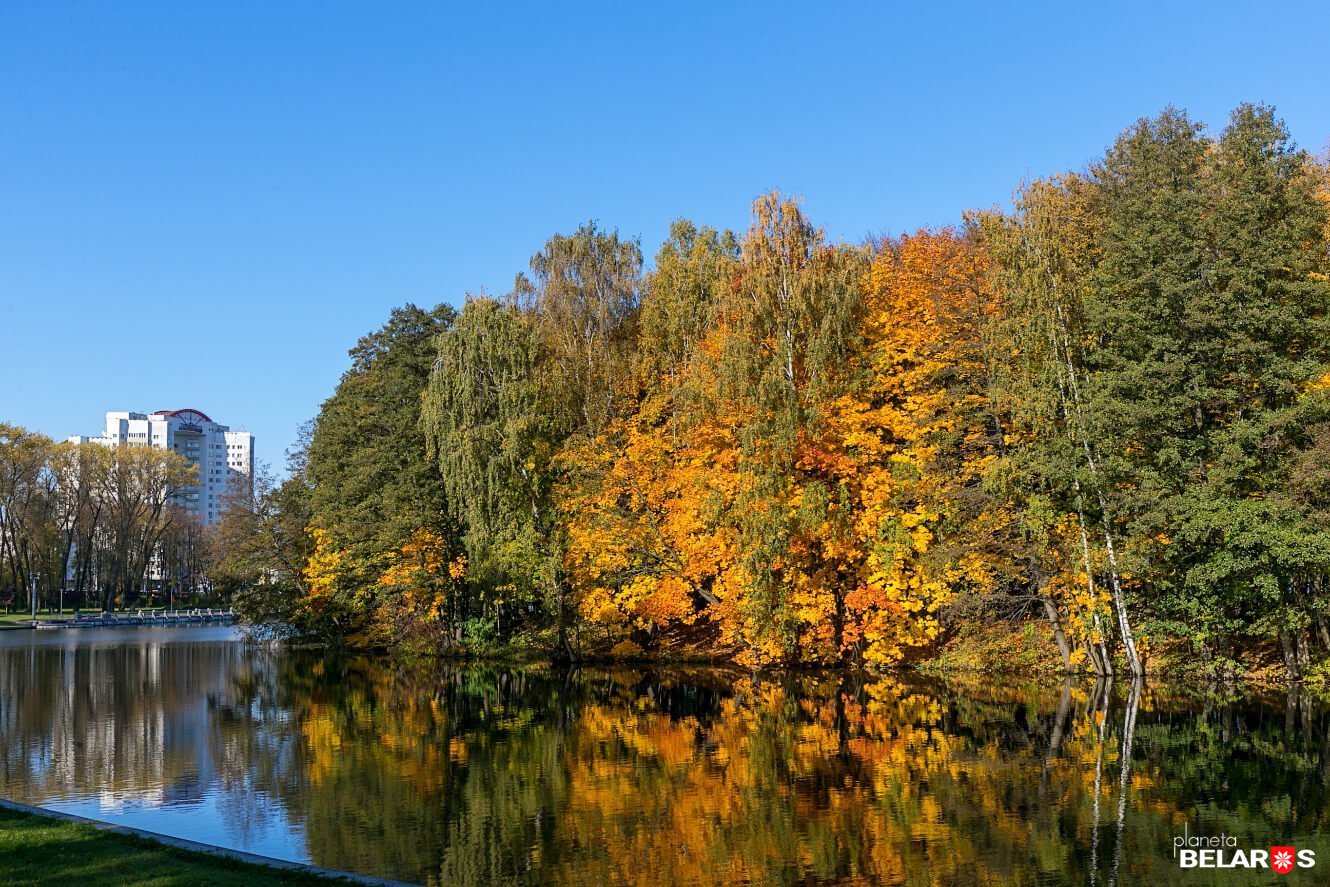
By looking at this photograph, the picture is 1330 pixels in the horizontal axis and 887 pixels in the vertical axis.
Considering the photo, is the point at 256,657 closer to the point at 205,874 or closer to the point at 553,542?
the point at 553,542

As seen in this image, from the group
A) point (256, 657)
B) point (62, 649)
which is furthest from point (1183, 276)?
point (62, 649)

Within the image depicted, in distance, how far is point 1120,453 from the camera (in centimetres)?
3008

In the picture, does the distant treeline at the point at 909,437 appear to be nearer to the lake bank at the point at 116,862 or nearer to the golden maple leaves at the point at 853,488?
the golden maple leaves at the point at 853,488

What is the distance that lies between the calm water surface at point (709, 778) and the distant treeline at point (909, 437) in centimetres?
350

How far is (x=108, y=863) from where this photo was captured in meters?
11.9

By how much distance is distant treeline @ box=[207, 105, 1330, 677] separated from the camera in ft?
92.1

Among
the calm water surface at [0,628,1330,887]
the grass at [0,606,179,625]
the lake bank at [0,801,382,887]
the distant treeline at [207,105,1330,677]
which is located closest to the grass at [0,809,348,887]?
the lake bank at [0,801,382,887]

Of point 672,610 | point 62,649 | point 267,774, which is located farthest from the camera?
point 62,649

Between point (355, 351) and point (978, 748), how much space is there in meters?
44.2

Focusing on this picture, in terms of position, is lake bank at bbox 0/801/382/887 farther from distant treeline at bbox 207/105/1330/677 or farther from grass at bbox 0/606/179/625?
grass at bbox 0/606/179/625

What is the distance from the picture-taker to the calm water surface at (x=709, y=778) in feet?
43.8

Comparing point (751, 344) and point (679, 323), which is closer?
point (751, 344)

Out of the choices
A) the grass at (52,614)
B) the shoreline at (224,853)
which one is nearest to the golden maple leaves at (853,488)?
the shoreline at (224,853)

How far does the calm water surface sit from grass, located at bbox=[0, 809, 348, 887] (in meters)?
1.66
